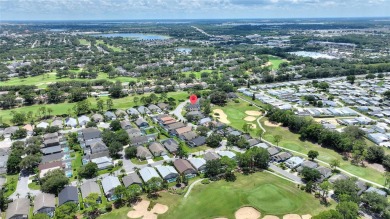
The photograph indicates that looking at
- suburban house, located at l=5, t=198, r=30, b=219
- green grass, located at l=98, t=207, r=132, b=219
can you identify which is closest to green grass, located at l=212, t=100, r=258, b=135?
green grass, located at l=98, t=207, r=132, b=219

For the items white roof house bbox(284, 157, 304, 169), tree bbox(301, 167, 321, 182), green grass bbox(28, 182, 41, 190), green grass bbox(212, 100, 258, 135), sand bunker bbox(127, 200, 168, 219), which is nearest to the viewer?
sand bunker bbox(127, 200, 168, 219)

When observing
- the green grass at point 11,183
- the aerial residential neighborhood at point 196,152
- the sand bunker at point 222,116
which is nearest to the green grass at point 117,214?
the aerial residential neighborhood at point 196,152

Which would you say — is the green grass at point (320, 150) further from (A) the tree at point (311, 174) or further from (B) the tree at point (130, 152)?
(B) the tree at point (130, 152)

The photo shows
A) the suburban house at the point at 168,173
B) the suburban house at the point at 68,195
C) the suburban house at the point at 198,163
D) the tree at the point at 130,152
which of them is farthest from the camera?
the tree at the point at 130,152

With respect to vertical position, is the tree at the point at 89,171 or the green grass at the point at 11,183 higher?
the tree at the point at 89,171

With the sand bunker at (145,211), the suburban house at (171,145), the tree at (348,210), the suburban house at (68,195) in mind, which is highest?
the tree at (348,210)

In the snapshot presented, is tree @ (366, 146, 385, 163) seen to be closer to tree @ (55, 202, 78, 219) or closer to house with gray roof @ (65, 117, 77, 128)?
tree @ (55, 202, 78, 219)

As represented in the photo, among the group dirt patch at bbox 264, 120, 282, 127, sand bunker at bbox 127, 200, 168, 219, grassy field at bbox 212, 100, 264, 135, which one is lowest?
grassy field at bbox 212, 100, 264, 135

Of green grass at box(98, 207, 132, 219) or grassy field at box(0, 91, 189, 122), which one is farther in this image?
grassy field at box(0, 91, 189, 122)
